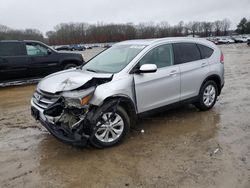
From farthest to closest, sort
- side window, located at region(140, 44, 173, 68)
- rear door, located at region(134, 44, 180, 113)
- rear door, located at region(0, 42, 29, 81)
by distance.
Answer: rear door, located at region(0, 42, 29, 81) < side window, located at region(140, 44, 173, 68) < rear door, located at region(134, 44, 180, 113)

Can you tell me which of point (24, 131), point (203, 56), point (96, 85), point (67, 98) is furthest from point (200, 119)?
point (24, 131)

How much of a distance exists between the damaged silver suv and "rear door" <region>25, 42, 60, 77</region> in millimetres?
5307

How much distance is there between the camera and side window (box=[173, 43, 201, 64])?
5.65 m

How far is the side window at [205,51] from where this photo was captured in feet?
20.3

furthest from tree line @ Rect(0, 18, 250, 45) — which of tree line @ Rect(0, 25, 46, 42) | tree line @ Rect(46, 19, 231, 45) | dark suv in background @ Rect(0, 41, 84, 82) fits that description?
dark suv in background @ Rect(0, 41, 84, 82)

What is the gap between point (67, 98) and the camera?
13.8 feet

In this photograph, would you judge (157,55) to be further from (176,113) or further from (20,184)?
(20,184)

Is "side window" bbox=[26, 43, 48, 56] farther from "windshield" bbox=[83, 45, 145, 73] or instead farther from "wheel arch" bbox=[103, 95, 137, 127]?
"wheel arch" bbox=[103, 95, 137, 127]

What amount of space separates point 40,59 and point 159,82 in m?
6.77

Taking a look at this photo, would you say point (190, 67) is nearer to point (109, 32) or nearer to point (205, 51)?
point (205, 51)

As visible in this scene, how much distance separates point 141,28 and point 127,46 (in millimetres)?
114547

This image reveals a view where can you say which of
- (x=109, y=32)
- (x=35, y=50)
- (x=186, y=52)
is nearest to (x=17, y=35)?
(x=109, y=32)

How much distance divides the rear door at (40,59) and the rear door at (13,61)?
0.71 ft

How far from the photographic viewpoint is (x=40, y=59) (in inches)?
416
